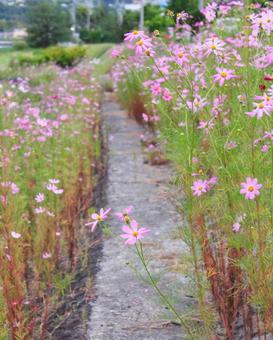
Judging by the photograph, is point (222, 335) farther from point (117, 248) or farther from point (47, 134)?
point (47, 134)

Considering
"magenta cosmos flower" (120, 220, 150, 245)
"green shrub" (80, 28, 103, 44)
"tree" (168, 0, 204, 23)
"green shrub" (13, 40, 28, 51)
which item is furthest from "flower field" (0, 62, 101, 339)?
"green shrub" (80, 28, 103, 44)

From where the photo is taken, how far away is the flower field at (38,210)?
3.09 metres

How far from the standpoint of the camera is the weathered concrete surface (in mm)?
3115

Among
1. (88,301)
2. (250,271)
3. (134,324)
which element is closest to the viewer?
(250,271)

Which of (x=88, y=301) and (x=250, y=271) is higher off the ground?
(x=250, y=271)

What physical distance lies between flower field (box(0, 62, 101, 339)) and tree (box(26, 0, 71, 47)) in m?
26.7

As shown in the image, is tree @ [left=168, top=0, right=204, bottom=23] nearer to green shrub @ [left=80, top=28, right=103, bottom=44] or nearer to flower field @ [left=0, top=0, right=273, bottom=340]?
flower field @ [left=0, top=0, right=273, bottom=340]

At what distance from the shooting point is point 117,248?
414 centimetres

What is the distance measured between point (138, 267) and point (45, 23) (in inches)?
1195

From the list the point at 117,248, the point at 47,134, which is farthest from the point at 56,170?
the point at 117,248

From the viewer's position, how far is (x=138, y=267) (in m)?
3.75

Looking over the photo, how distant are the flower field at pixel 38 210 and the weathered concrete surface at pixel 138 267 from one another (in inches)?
8.3

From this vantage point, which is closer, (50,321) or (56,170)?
(50,321)

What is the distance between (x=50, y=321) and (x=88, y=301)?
21 centimetres
